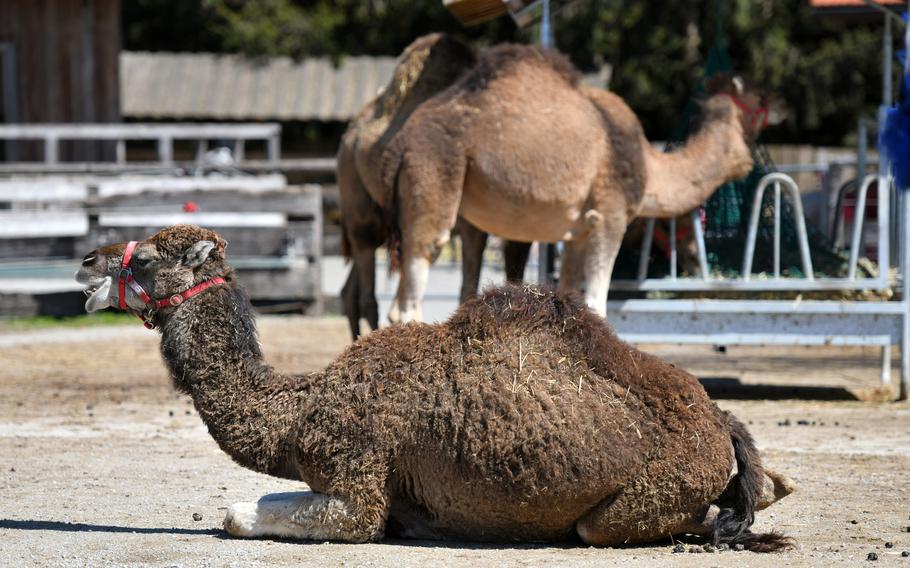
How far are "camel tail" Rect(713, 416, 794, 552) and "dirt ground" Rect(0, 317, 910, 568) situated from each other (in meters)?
0.08

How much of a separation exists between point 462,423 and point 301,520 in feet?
2.33

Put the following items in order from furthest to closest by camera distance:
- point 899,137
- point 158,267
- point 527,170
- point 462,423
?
point 527,170 < point 899,137 < point 158,267 < point 462,423

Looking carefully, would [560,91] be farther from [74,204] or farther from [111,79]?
[111,79]

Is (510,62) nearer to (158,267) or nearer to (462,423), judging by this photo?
(158,267)

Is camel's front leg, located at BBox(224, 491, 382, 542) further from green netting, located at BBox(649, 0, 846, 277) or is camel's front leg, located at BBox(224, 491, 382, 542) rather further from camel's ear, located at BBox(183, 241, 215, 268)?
green netting, located at BBox(649, 0, 846, 277)

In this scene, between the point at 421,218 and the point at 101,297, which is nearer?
the point at 101,297

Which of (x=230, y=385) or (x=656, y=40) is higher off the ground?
(x=656, y=40)

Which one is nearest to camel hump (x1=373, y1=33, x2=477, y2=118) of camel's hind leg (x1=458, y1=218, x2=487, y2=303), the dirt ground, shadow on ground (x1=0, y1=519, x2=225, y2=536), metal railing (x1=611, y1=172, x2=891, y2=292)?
camel's hind leg (x1=458, y1=218, x2=487, y2=303)

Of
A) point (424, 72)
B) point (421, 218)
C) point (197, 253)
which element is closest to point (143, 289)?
point (197, 253)

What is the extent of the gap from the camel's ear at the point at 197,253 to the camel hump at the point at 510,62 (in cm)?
468

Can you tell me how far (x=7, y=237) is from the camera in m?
15.2

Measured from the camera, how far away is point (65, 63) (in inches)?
834

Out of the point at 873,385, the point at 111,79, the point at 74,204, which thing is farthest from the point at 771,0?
the point at 873,385

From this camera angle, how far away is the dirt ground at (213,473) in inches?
189
